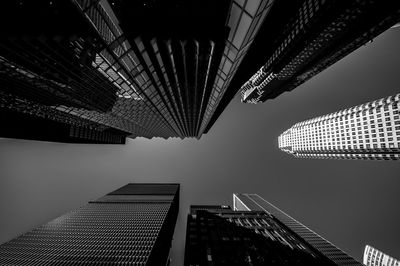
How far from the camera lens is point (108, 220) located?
451ft

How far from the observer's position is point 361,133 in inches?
4707

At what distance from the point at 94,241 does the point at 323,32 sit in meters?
131

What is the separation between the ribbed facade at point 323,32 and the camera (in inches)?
3472

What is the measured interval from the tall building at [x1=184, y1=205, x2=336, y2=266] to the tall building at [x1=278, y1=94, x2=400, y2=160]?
2128 inches

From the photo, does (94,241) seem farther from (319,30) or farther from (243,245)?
(319,30)

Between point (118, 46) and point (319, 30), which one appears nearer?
point (118, 46)

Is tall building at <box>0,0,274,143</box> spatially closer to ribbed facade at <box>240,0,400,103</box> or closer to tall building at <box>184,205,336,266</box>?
tall building at <box>184,205,336,266</box>

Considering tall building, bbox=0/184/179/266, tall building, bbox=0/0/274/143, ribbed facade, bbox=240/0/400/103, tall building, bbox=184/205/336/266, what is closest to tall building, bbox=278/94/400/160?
ribbed facade, bbox=240/0/400/103

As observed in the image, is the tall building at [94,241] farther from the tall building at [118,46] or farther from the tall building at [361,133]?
the tall building at [361,133]

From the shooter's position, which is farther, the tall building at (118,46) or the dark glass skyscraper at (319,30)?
the dark glass skyscraper at (319,30)

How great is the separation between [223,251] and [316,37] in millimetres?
92928

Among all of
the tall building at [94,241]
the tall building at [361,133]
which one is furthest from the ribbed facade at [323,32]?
the tall building at [94,241]

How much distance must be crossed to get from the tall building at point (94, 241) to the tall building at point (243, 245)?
2077cm

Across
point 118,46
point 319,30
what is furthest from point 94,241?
point 319,30
